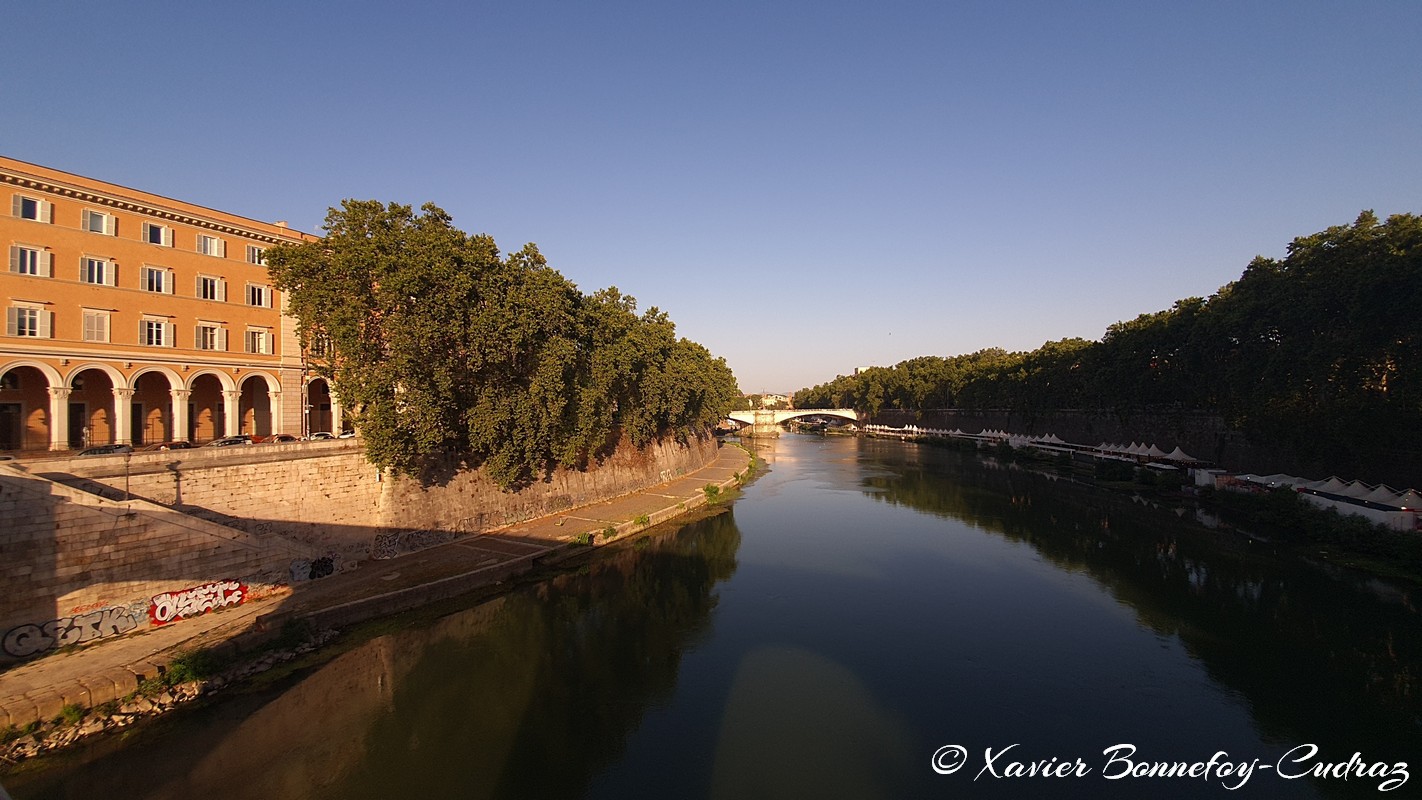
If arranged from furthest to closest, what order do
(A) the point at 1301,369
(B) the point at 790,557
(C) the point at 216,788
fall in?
(A) the point at 1301,369
(B) the point at 790,557
(C) the point at 216,788

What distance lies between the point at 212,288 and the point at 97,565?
16717mm

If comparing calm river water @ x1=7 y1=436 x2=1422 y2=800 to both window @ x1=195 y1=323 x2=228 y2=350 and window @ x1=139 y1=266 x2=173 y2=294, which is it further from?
window @ x1=139 y1=266 x2=173 y2=294

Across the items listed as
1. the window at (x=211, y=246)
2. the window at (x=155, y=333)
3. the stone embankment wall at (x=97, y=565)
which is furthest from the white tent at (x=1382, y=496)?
the window at (x=211, y=246)

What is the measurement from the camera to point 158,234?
2520 cm

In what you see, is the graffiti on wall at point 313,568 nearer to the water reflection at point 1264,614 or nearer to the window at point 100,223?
the window at point 100,223

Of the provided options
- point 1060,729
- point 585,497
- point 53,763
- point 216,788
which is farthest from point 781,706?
point 585,497

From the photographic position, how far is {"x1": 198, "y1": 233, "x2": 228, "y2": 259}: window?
87.3ft

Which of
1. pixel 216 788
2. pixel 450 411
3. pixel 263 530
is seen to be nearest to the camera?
pixel 216 788

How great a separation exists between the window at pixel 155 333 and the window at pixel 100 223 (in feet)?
11.8

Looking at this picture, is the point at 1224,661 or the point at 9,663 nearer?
the point at 9,663

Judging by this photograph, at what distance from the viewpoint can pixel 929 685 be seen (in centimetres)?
1440

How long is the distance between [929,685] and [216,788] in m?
14.1

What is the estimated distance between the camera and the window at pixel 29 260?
21.5 metres

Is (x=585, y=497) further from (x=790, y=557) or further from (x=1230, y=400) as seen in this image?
(x=1230, y=400)
